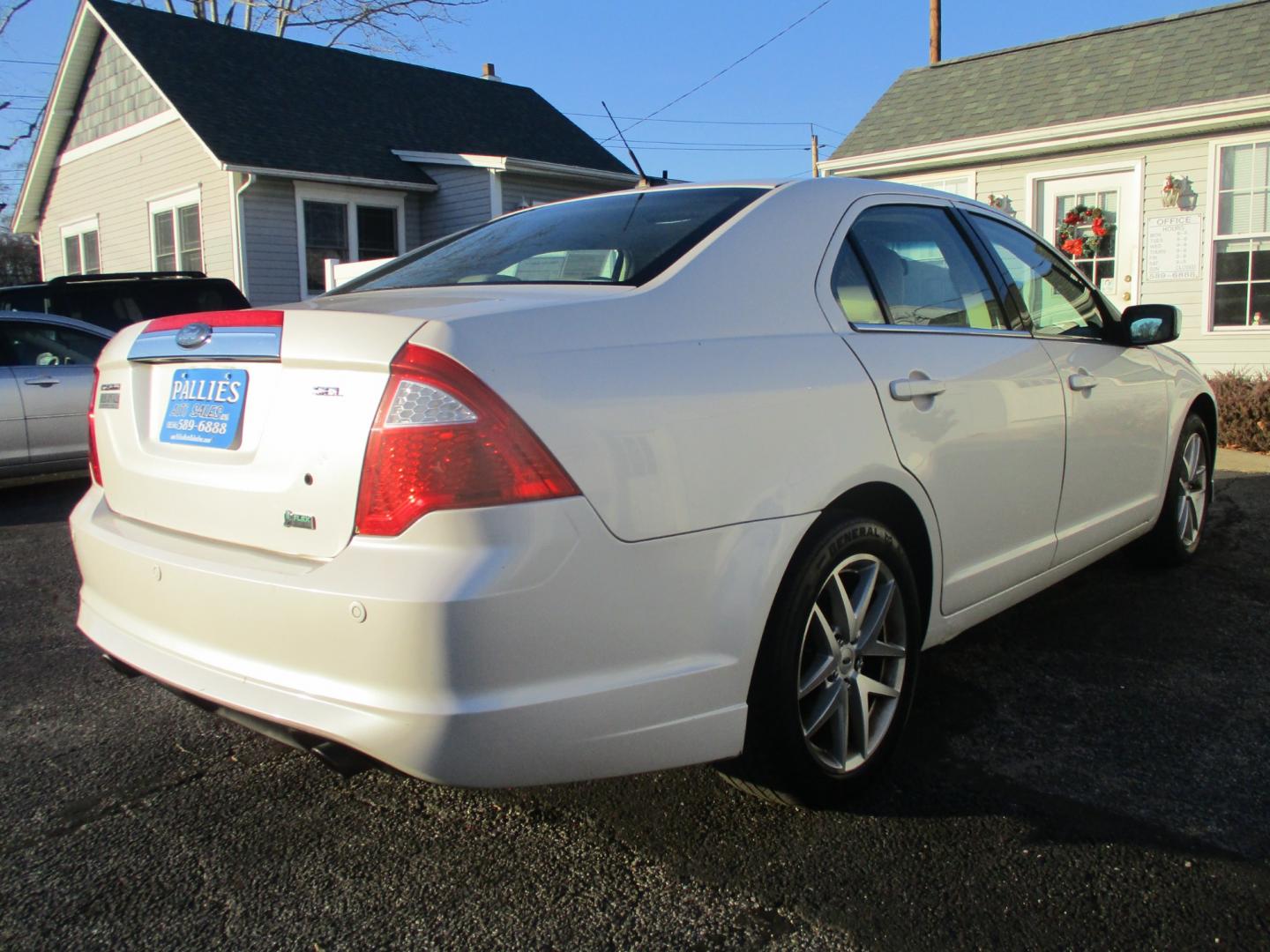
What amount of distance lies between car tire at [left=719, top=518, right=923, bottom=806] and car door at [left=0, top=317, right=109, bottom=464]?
6.67 meters

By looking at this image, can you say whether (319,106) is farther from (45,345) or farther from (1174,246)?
(1174,246)

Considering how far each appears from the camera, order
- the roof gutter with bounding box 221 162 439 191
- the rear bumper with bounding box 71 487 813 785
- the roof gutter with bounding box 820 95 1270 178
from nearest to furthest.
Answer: the rear bumper with bounding box 71 487 813 785
the roof gutter with bounding box 820 95 1270 178
the roof gutter with bounding box 221 162 439 191

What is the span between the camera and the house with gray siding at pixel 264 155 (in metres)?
15.9

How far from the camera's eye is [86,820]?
2727 millimetres

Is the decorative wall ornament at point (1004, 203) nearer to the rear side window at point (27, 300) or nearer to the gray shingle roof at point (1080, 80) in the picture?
the gray shingle roof at point (1080, 80)

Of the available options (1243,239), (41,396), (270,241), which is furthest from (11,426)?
(1243,239)

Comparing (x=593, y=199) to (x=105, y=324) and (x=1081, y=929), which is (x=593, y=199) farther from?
(x=105, y=324)

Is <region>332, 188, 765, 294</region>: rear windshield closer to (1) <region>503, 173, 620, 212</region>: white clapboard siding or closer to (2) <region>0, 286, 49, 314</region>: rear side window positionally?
(2) <region>0, 286, 49, 314</region>: rear side window

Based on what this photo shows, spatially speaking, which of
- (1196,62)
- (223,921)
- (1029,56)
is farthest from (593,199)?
(1029,56)

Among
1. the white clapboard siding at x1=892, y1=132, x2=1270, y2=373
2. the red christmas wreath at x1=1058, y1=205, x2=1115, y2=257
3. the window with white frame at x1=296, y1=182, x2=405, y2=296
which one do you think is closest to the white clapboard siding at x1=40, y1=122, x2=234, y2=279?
the window with white frame at x1=296, y1=182, x2=405, y2=296

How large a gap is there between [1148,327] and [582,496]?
3034 mm

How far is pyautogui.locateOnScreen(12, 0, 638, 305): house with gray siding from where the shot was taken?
15852 mm

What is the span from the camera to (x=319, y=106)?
57.3ft

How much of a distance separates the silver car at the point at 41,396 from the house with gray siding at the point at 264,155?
778cm
